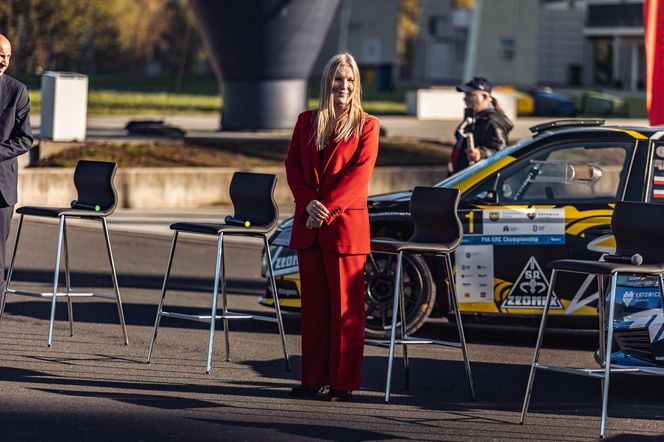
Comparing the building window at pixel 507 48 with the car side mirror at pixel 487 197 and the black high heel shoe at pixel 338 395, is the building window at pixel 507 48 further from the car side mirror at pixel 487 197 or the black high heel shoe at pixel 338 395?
the black high heel shoe at pixel 338 395

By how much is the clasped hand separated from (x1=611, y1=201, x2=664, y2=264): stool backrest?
171 cm

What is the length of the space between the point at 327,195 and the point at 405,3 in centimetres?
12260

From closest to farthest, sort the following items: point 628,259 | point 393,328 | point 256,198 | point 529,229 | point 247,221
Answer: point 628,259
point 393,328
point 247,221
point 256,198
point 529,229

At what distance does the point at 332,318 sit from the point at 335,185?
0.81 metres

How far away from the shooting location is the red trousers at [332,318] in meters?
8.31

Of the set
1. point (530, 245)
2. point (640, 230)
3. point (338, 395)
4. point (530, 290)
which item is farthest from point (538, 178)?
point (338, 395)

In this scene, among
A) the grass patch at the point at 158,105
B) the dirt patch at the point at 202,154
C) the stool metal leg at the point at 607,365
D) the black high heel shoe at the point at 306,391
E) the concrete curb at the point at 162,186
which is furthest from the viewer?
the grass patch at the point at 158,105

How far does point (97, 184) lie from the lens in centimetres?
1025

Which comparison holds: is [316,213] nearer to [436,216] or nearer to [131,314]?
[436,216]

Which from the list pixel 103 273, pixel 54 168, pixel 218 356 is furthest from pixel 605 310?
pixel 54 168

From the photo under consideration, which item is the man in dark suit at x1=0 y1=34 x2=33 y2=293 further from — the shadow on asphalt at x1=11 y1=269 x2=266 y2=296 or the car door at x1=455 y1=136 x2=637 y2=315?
the shadow on asphalt at x1=11 y1=269 x2=266 y2=296

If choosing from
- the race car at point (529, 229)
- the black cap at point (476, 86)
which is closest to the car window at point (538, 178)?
the race car at point (529, 229)

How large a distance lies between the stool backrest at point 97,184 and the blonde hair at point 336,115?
2.40 meters

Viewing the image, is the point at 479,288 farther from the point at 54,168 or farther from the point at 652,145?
the point at 54,168
